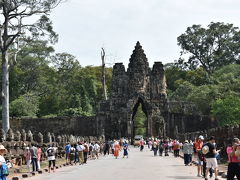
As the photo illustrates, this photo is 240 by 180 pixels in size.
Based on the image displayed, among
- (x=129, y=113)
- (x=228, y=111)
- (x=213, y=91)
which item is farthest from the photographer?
(x=213, y=91)

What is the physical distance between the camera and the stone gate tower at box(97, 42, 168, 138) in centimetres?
6819

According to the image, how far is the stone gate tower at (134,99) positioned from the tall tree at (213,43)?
26189 millimetres

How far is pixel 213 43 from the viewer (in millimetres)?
95250

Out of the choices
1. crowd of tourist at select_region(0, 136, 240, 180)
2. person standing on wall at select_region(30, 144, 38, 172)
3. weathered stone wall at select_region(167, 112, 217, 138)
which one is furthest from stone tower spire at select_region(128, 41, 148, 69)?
person standing on wall at select_region(30, 144, 38, 172)

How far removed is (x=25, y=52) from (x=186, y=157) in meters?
59.0

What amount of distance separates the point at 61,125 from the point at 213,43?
125ft

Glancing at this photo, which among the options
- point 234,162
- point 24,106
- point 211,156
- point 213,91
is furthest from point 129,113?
point 234,162

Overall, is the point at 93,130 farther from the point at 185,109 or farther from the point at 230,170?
the point at 230,170

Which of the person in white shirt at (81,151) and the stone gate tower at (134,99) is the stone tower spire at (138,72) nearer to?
the stone gate tower at (134,99)

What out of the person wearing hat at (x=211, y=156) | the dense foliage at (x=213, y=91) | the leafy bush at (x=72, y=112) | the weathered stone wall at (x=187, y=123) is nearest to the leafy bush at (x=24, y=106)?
the leafy bush at (x=72, y=112)

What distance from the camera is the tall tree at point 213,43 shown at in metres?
93.9

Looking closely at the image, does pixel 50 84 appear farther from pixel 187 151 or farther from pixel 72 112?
pixel 187 151

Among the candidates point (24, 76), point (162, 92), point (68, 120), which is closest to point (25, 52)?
point (24, 76)

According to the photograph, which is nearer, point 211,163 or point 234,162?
point 234,162
